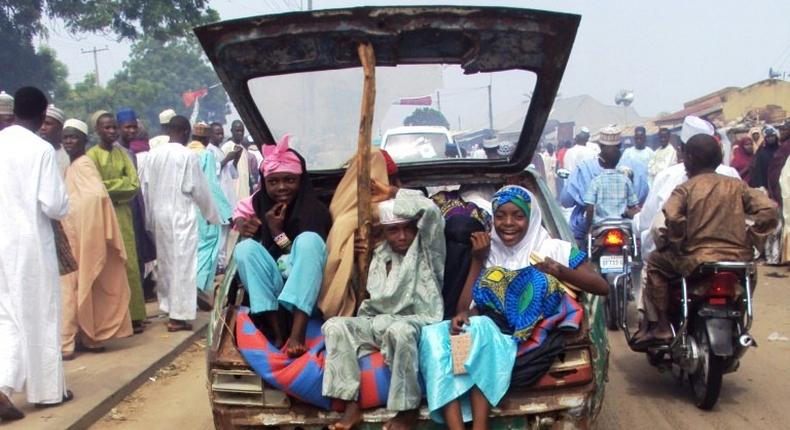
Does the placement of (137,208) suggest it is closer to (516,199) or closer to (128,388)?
(128,388)

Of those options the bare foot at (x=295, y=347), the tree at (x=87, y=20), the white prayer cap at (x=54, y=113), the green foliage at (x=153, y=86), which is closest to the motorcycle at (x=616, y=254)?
the bare foot at (x=295, y=347)

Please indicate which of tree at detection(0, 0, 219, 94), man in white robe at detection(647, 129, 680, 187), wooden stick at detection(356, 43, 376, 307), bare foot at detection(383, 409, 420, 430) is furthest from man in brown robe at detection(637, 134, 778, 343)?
tree at detection(0, 0, 219, 94)

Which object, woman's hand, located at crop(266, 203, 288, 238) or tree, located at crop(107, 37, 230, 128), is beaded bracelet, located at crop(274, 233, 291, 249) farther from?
tree, located at crop(107, 37, 230, 128)

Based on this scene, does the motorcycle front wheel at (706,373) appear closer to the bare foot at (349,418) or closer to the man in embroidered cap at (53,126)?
the bare foot at (349,418)

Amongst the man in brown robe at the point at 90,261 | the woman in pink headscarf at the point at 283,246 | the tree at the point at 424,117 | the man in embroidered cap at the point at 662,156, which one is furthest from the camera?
the man in embroidered cap at the point at 662,156

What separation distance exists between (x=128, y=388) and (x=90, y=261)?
1240 mm

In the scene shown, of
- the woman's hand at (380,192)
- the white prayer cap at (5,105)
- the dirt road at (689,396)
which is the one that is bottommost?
the dirt road at (689,396)

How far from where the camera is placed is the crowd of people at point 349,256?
3861mm

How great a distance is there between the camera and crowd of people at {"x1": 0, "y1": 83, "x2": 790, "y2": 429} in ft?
12.7

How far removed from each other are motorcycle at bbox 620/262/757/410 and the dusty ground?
10.0 ft

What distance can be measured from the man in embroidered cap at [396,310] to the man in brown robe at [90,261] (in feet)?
10.5

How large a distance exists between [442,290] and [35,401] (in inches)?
108

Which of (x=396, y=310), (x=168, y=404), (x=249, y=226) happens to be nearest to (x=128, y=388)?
(x=168, y=404)

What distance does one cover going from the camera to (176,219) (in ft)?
26.1
